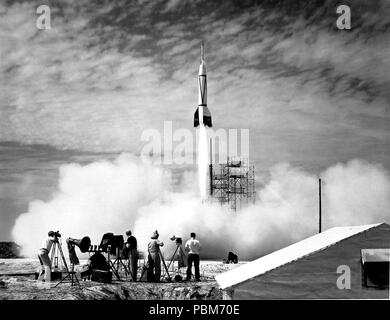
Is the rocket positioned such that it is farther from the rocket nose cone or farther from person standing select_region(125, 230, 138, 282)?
person standing select_region(125, 230, 138, 282)

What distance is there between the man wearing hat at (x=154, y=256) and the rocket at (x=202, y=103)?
26914 millimetres

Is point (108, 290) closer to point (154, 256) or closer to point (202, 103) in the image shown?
point (154, 256)

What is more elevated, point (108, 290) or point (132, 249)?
point (132, 249)

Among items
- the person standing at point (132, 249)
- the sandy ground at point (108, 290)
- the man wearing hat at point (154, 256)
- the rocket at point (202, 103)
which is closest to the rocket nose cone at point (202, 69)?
the rocket at point (202, 103)

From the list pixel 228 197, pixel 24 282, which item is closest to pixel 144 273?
pixel 24 282

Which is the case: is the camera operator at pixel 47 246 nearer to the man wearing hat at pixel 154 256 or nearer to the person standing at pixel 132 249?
the person standing at pixel 132 249

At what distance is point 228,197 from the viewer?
5175 centimetres

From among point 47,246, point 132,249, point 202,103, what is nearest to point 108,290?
point 132,249

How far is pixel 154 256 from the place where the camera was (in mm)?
20344

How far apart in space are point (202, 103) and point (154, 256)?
29.1 m

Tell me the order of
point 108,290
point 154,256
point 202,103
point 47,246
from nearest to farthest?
point 108,290, point 47,246, point 154,256, point 202,103

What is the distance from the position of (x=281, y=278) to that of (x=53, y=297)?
7.18 meters

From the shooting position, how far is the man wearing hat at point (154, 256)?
20.3 m
